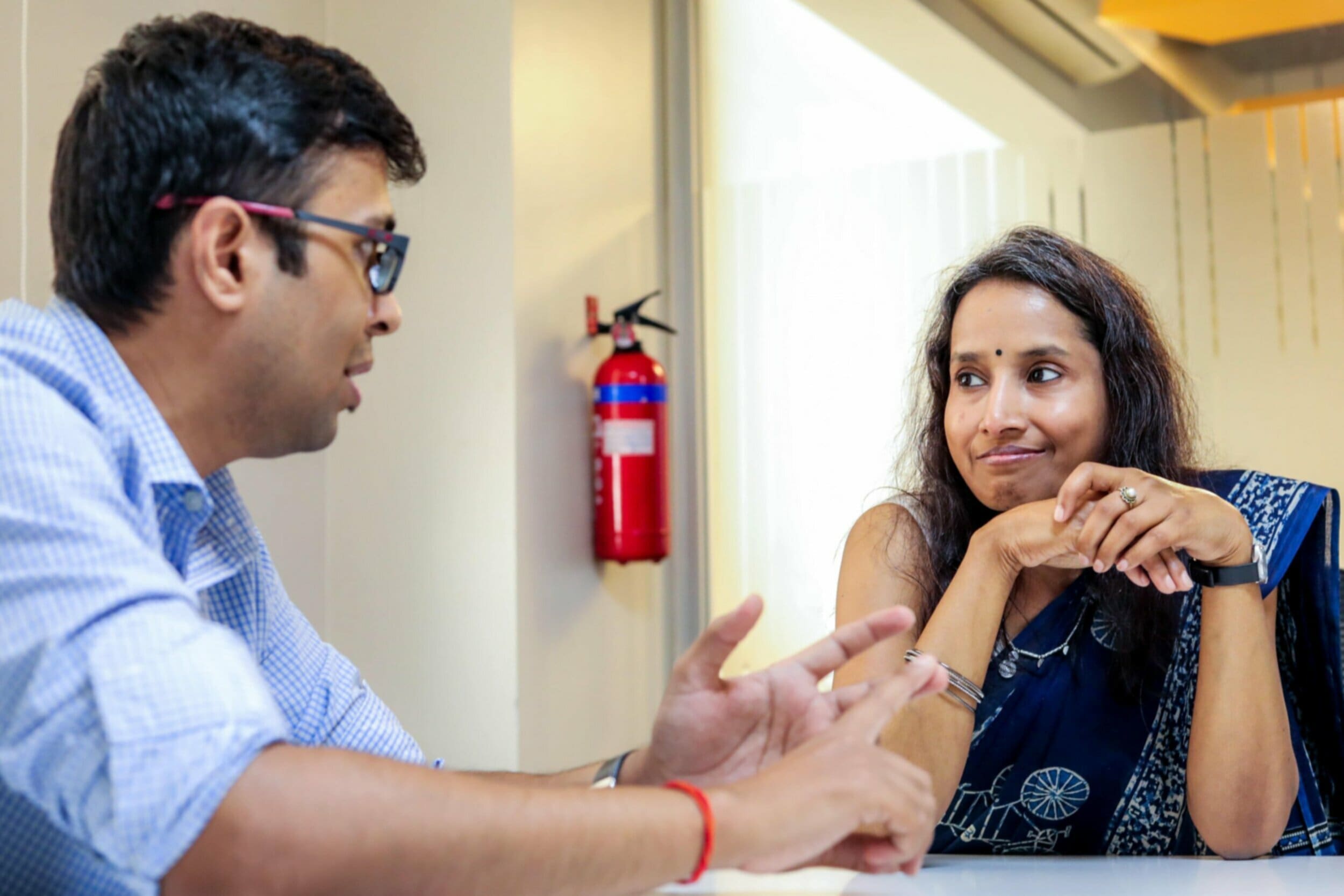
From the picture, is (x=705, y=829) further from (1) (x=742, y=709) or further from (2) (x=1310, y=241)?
(2) (x=1310, y=241)

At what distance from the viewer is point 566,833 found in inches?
30.5

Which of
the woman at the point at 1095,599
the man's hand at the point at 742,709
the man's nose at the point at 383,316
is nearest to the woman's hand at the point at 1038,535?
the woman at the point at 1095,599

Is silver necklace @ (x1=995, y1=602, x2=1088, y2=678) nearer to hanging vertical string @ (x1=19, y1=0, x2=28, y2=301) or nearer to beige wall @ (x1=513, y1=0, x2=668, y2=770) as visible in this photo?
beige wall @ (x1=513, y1=0, x2=668, y2=770)

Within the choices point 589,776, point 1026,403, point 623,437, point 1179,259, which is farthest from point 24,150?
point 1179,259

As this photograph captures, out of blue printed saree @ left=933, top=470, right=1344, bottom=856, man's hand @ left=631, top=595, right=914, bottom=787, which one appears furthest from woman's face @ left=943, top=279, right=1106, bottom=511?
man's hand @ left=631, top=595, right=914, bottom=787

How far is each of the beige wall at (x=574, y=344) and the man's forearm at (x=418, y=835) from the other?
207 cm

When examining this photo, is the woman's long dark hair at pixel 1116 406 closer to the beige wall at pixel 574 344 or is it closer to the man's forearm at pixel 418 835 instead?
the man's forearm at pixel 418 835

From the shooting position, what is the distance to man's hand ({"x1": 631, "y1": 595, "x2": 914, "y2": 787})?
1.07 meters

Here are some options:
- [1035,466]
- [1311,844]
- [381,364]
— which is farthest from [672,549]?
[1311,844]

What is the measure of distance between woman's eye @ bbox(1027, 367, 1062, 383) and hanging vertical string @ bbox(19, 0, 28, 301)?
5.29 ft

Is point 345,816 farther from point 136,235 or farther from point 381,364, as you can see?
point 381,364

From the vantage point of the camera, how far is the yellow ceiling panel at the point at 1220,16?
9.81 feet

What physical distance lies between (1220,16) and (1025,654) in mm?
2168

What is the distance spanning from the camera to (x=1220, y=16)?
309 centimetres
